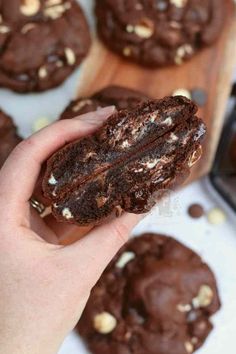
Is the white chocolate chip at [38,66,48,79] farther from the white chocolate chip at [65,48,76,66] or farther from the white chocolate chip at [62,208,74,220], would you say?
the white chocolate chip at [62,208,74,220]

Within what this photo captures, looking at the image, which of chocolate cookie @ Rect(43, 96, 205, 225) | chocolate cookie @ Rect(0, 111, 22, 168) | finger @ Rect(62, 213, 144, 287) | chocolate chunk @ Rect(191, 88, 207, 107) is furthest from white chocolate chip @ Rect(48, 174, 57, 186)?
chocolate chunk @ Rect(191, 88, 207, 107)

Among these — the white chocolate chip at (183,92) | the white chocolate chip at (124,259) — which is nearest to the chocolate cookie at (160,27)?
the white chocolate chip at (183,92)

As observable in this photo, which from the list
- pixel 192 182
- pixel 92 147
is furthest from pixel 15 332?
pixel 192 182

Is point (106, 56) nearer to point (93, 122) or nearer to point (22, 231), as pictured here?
point (93, 122)

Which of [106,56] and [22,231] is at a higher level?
[22,231]

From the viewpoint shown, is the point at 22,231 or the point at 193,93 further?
the point at 193,93

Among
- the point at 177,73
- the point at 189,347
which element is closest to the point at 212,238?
the point at 189,347

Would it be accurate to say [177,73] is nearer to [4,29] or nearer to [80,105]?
[80,105]
